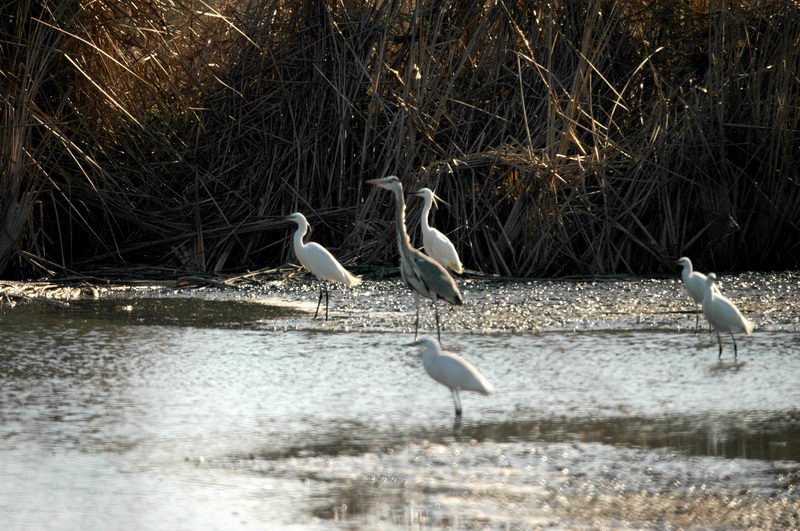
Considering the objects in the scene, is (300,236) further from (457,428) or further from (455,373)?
(457,428)

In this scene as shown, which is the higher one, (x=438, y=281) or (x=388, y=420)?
(x=438, y=281)

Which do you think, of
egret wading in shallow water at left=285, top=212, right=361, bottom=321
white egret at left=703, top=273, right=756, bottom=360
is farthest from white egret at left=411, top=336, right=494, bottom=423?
egret wading in shallow water at left=285, top=212, right=361, bottom=321

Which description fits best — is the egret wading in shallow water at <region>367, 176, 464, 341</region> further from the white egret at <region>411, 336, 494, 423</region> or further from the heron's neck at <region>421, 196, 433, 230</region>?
the white egret at <region>411, 336, 494, 423</region>

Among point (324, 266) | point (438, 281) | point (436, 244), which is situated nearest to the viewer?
point (438, 281)

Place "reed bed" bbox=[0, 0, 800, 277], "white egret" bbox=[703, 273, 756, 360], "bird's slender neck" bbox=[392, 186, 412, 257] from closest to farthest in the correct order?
1. "white egret" bbox=[703, 273, 756, 360]
2. "bird's slender neck" bbox=[392, 186, 412, 257]
3. "reed bed" bbox=[0, 0, 800, 277]

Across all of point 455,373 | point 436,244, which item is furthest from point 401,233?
point 455,373

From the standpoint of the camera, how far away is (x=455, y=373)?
507 cm

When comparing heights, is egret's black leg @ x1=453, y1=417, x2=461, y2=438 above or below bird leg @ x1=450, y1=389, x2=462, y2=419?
below

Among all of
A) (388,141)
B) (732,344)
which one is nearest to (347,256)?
(388,141)

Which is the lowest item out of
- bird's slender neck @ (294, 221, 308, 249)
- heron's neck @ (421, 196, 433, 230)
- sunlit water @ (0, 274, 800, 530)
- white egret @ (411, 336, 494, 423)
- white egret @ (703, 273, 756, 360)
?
sunlit water @ (0, 274, 800, 530)

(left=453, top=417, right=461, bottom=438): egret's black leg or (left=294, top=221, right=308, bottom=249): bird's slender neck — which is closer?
(left=453, top=417, right=461, bottom=438): egret's black leg

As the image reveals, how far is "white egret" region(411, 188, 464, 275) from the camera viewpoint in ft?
30.5

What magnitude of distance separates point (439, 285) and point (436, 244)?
193 cm

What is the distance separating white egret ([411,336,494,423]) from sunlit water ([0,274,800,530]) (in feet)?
0.46
